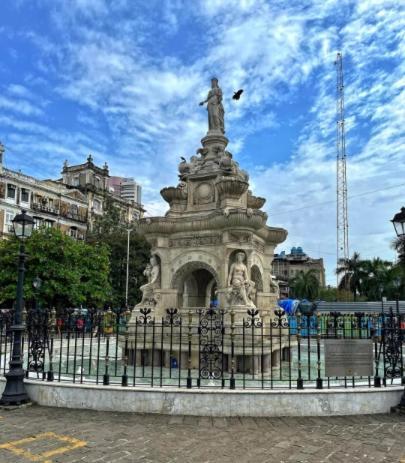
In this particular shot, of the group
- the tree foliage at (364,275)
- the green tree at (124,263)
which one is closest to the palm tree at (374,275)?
the tree foliage at (364,275)

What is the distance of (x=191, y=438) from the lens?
6.46 m

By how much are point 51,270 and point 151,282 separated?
2204cm

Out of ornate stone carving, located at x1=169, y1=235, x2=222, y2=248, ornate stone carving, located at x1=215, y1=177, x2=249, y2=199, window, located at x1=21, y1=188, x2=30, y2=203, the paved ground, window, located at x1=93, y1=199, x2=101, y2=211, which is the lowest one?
the paved ground

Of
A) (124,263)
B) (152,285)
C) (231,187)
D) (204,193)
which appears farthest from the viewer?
(124,263)

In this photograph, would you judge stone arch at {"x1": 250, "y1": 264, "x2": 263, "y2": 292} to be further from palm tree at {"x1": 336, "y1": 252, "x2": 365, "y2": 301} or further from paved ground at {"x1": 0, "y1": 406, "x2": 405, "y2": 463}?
palm tree at {"x1": 336, "y1": 252, "x2": 365, "y2": 301}

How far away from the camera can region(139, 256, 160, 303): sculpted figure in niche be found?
13188 millimetres

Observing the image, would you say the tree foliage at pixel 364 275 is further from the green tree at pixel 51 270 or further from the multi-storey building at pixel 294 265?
the multi-storey building at pixel 294 265

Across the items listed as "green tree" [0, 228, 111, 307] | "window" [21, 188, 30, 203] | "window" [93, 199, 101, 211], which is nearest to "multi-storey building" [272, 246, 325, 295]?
"window" [93, 199, 101, 211]

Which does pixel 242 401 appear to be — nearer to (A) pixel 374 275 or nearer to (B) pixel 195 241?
(B) pixel 195 241

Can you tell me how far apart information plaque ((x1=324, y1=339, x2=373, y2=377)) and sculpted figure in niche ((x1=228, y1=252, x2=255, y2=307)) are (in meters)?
3.29

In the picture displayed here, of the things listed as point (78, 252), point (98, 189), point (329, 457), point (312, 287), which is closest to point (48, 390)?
point (329, 457)

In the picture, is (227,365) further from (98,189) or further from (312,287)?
(312,287)

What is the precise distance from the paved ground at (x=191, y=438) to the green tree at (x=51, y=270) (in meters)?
26.0

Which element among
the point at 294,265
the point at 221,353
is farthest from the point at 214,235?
the point at 294,265
